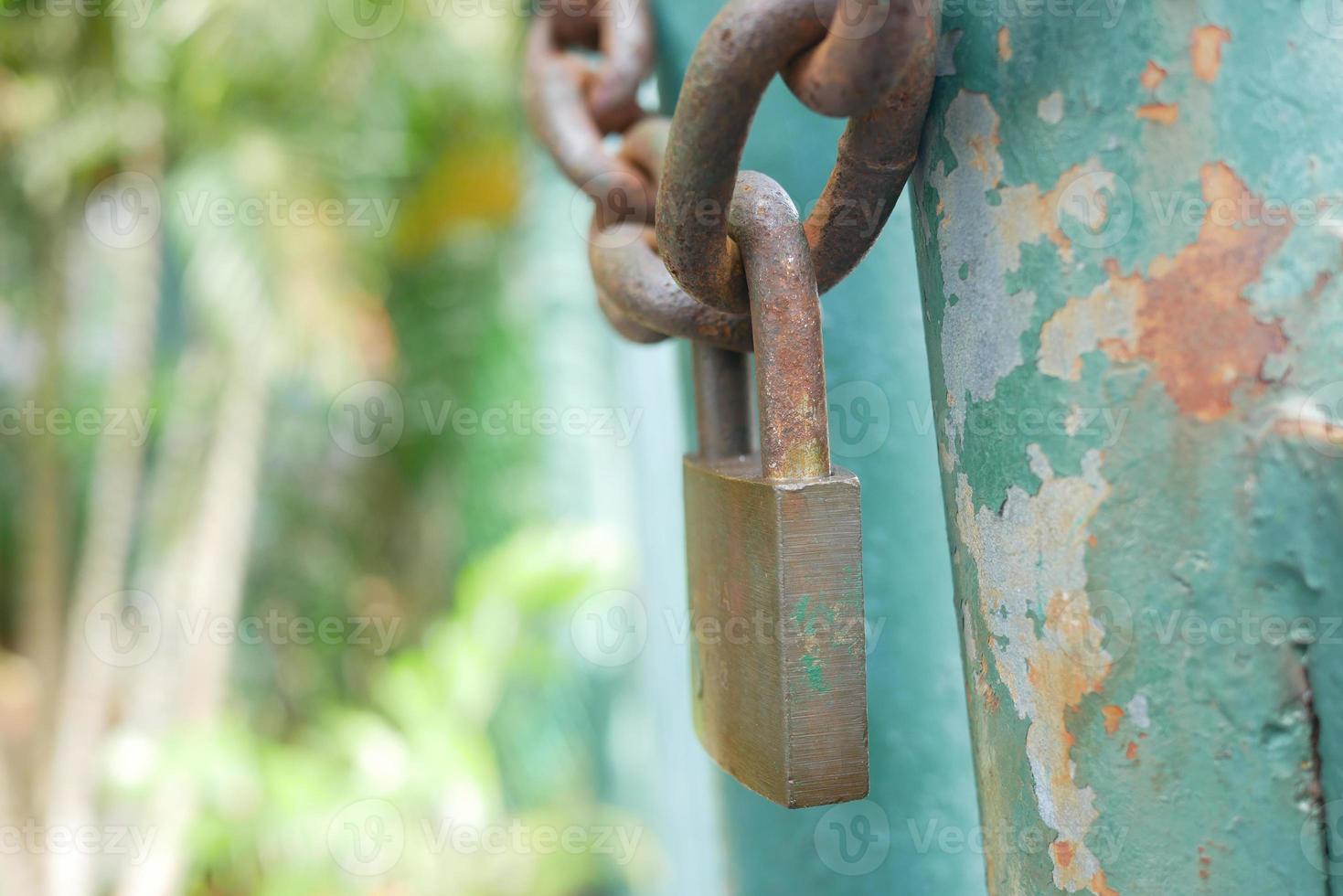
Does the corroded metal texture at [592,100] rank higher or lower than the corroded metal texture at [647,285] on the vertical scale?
higher

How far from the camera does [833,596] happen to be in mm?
313

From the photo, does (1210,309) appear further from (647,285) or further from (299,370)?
(299,370)

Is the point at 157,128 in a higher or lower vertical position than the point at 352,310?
higher

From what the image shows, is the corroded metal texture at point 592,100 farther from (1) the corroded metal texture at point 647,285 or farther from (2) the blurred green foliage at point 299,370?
(2) the blurred green foliage at point 299,370

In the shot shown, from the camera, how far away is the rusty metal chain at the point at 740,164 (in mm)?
257

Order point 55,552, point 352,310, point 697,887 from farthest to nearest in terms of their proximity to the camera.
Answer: point 55,552 < point 352,310 < point 697,887

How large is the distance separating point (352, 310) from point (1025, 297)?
2.38 m

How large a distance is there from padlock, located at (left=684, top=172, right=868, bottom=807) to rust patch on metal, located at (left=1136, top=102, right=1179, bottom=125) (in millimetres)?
103

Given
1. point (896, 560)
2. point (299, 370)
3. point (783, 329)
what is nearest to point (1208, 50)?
point (783, 329)

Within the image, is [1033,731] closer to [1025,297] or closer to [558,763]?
Answer: [1025,297]

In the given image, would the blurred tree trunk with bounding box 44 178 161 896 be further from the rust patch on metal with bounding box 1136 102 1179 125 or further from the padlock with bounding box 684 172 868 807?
the rust patch on metal with bounding box 1136 102 1179 125

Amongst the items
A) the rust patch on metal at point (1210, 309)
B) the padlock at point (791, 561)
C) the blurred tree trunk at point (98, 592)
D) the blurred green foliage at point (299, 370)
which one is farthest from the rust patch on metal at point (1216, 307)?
the blurred tree trunk at point (98, 592)

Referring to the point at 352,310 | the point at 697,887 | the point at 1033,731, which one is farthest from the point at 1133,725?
the point at 352,310

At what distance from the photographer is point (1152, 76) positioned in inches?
10.0
